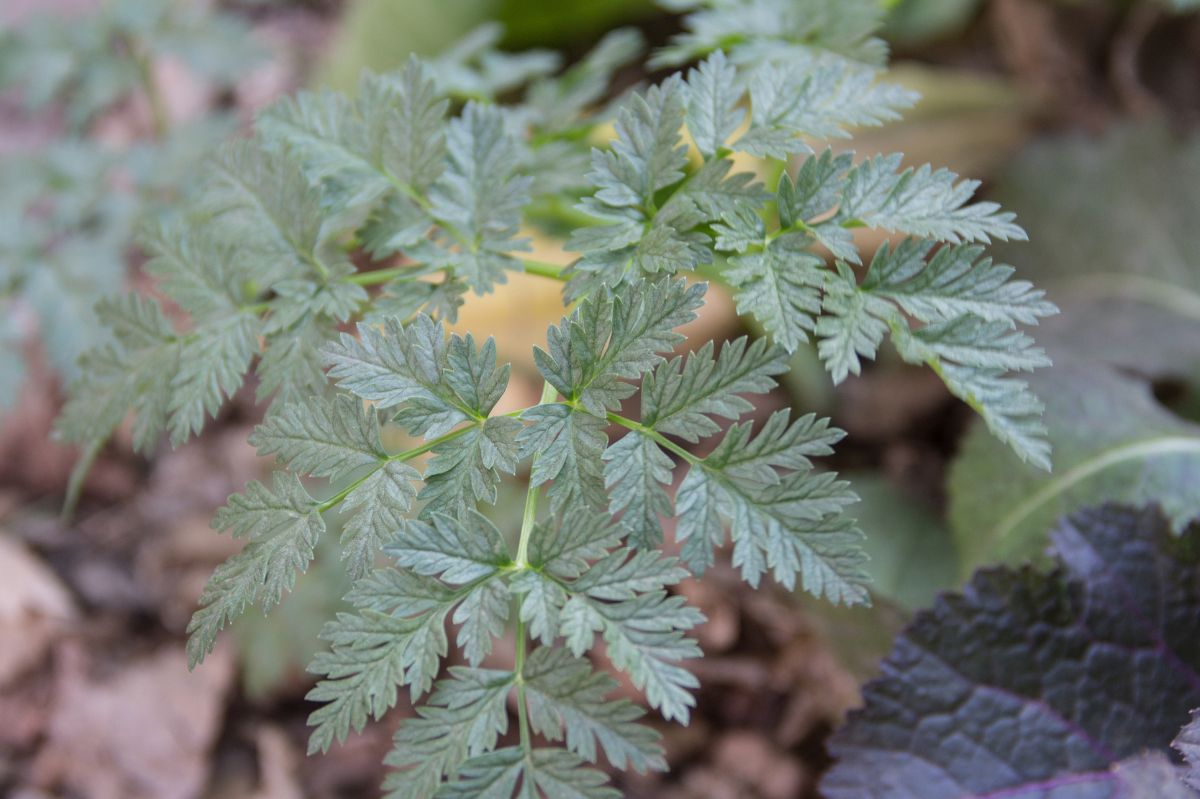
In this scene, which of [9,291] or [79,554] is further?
[79,554]

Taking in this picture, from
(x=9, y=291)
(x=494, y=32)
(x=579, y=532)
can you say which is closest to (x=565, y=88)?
(x=494, y=32)

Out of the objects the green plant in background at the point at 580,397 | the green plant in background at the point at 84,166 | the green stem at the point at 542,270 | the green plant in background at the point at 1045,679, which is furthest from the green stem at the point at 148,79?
the green plant in background at the point at 1045,679

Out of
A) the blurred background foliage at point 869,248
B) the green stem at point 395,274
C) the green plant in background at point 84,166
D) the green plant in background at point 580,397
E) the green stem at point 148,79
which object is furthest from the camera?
the green stem at point 148,79

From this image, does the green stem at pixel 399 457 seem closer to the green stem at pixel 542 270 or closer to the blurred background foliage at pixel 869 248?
the green stem at pixel 542 270

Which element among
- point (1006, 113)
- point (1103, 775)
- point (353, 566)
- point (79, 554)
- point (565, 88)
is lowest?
point (79, 554)

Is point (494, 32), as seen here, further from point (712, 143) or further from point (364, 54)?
point (364, 54)

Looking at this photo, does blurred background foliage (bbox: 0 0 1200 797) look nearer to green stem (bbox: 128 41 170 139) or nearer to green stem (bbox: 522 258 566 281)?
green stem (bbox: 128 41 170 139)

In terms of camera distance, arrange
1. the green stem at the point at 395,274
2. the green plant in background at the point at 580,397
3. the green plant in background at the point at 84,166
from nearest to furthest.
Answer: the green plant in background at the point at 580,397
the green stem at the point at 395,274
the green plant in background at the point at 84,166
